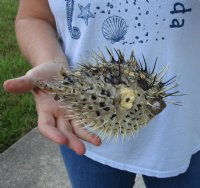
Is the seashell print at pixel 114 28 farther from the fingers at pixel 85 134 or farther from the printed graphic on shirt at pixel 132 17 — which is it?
the fingers at pixel 85 134

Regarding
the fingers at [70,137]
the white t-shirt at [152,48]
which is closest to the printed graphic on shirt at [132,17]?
the white t-shirt at [152,48]

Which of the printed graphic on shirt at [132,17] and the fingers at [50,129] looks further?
the printed graphic on shirt at [132,17]

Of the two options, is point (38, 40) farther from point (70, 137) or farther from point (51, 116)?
point (70, 137)

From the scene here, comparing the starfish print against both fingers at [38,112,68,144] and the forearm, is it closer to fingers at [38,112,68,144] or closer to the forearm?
the forearm

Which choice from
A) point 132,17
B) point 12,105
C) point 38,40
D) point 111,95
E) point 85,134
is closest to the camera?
point 111,95

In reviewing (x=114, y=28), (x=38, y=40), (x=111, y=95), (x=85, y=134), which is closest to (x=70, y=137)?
(x=85, y=134)

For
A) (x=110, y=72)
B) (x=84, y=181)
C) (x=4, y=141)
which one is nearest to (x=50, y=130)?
(x=110, y=72)
